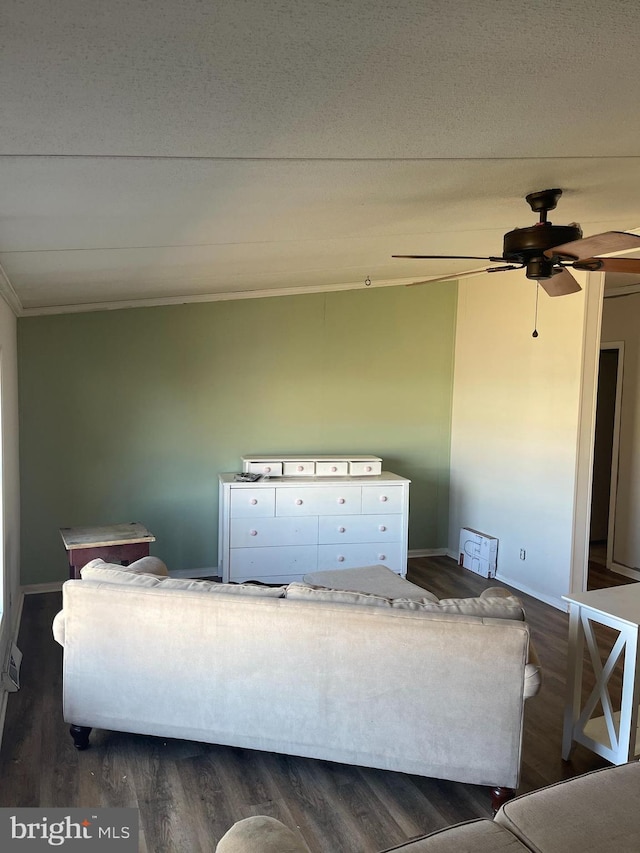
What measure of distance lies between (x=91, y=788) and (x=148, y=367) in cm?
338

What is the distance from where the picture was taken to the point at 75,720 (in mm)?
2877

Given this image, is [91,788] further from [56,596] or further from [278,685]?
[56,596]

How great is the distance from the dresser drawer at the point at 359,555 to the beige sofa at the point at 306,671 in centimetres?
261

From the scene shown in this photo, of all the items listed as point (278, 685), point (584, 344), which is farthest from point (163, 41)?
point (584, 344)

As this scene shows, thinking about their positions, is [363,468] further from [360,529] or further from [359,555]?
[359,555]

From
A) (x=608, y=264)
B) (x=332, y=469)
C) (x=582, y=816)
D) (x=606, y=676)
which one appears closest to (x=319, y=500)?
(x=332, y=469)

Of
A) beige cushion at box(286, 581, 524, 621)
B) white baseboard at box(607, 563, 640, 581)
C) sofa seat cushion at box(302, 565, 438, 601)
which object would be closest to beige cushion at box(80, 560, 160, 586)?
beige cushion at box(286, 581, 524, 621)

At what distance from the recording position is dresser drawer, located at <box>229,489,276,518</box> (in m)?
5.09

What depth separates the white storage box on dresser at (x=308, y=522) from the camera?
512 cm

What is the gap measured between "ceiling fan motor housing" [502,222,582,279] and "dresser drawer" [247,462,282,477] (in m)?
3.01

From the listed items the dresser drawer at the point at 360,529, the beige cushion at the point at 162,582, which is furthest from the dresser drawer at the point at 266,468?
the beige cushion at the point at 162,582

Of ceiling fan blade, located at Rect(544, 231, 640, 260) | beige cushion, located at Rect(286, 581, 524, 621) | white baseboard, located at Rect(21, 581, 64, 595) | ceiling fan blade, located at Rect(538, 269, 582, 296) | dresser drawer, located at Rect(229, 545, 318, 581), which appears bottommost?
white baseboard, located at Rect(21, 581, 64, 595)

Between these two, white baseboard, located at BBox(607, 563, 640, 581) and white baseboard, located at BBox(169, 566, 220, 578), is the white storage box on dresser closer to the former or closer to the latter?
white baseboard, located at BBox(169, 566, 220, 578)

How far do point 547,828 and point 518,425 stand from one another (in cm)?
400
